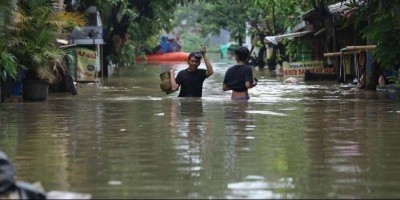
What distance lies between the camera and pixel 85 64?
97.5ft

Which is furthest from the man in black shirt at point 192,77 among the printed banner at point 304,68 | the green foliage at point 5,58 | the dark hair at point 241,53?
the printed banner at point 304,68

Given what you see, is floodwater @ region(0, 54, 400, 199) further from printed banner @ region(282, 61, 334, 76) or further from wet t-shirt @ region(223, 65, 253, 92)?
printed banner @ region(282, 61, 334, 76)

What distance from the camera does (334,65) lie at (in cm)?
3183

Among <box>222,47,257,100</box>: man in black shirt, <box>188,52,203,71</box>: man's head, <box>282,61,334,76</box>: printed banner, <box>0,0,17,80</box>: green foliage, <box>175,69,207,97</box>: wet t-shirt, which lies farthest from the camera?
<box>282,61,334,76</box>: printed banner

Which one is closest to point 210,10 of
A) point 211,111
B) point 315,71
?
point 315,71

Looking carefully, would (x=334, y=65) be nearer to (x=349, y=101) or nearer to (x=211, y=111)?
(x=349, y=101)

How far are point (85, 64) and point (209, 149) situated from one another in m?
20.8

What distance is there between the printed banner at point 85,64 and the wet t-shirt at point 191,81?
538 inches

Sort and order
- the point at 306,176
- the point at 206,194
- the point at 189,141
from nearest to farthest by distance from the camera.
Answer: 1. the point at 206,194
2. the point at 306,176
3. the point at 189,141

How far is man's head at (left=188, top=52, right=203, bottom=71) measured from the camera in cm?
1516

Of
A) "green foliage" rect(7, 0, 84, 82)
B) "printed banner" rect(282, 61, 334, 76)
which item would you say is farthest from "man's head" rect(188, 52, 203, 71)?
"printed banner" rect(282, 61, 334, 76)

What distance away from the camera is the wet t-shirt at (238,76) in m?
15.0

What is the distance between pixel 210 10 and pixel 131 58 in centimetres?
1528

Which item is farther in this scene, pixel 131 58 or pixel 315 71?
pixel 131 58
